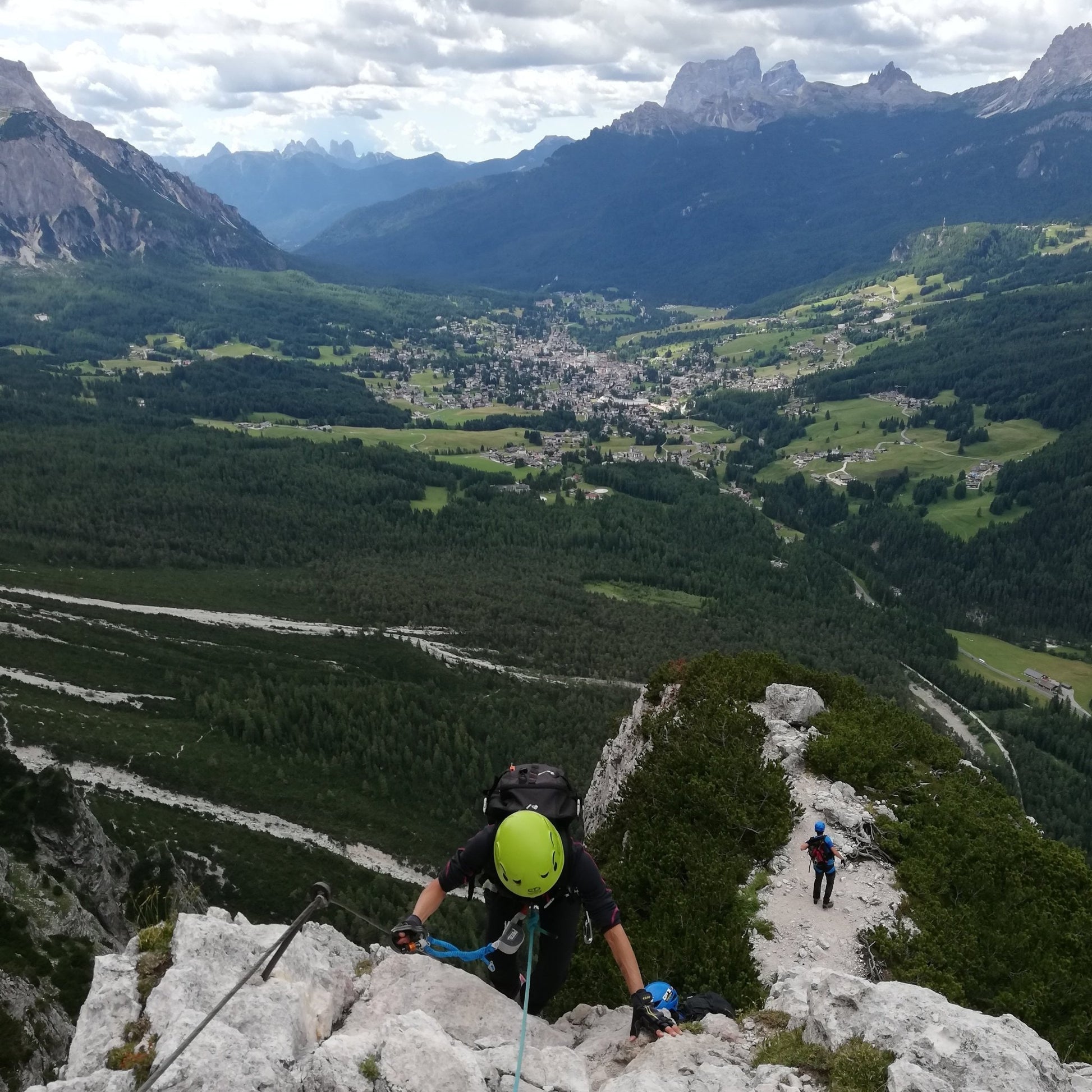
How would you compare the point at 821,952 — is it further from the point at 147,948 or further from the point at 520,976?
the point at 147,948

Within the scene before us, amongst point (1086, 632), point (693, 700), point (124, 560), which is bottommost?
point (1086, 632)

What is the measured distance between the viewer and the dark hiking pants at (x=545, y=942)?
14547mm

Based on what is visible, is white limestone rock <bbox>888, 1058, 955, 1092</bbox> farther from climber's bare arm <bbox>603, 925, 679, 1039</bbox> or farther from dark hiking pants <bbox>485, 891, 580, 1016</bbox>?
dark hiking pants <bbox>485, 891, 580, 1016</bbox>

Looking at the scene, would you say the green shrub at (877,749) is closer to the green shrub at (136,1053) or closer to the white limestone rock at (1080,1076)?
the white limestone rock at (1080,1076)

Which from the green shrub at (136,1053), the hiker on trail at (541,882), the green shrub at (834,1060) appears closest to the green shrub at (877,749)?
the green shrub at (834,1060)

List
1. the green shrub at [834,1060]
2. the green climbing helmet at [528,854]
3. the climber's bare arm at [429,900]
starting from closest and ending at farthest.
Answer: the green climbing helmet at [528,854] < the green shrub at [834,1060] < the climber's bare arm at [429,900]

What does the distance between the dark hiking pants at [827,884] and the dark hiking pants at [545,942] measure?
41.3 feet

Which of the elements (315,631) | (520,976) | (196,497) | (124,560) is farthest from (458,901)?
(196,497)

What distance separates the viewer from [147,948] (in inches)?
568

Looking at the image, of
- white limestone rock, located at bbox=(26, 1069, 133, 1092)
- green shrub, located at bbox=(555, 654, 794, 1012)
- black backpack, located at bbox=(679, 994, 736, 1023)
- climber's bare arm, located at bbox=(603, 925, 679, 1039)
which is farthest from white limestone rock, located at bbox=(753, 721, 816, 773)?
white limestone rock, located at bbox=(26, 1069, 133, 1092)

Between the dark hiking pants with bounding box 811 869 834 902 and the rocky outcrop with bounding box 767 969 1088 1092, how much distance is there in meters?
9.48

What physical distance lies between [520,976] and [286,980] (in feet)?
15.3

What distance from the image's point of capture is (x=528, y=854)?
12.6m

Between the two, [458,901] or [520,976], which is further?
[458,901]
